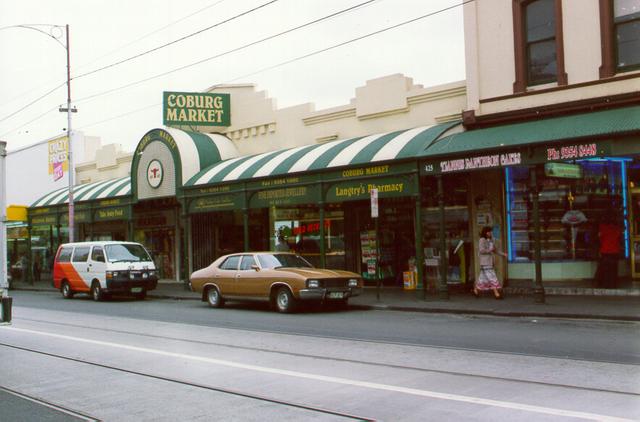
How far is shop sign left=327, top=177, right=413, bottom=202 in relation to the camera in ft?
58.9

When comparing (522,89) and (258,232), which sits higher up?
(522,89)

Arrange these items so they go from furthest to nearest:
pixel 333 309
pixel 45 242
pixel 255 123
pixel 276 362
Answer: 1. pixel 45 242
2. pixel 255 123
3. pixel 333 309
4. pixel 276 362

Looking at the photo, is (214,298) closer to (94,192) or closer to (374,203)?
(374,203)

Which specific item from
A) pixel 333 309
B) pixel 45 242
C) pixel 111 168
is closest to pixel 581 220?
pixel 333 309

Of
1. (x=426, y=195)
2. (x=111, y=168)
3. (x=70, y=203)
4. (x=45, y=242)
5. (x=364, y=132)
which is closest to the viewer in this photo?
(x=426, y=195)

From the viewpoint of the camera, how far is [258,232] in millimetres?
26734

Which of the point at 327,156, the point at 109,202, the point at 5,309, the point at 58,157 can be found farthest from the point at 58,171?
the point at 5,309

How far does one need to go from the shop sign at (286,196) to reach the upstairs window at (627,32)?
8677 millimetres

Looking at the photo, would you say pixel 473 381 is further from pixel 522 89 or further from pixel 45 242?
pixel 45 242

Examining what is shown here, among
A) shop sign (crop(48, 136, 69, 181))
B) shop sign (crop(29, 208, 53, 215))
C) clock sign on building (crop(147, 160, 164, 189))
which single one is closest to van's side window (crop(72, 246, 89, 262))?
clock sign on building (crop(147, 160, 164, 189))

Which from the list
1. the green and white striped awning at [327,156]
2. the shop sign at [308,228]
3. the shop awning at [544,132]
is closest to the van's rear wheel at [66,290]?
the green and white striped awning at [327,156]

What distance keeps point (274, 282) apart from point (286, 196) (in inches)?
199

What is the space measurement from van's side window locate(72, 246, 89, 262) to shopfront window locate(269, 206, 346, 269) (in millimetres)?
6326

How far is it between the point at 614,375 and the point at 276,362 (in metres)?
4.22
